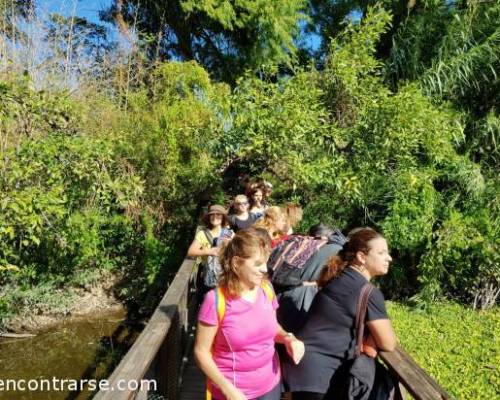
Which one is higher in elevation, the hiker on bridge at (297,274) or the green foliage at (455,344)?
the hiker on bridge at (297,274)

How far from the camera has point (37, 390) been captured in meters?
6.08

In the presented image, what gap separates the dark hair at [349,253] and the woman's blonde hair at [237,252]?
1.30 ft

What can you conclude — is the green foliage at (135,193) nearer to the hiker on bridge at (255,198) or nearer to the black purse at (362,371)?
the hiker on bridge at (255,198)

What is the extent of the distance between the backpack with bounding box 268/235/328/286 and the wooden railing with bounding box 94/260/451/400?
696 millimetres

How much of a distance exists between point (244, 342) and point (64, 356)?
6.21 m

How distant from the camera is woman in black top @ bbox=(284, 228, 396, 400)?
2098mm

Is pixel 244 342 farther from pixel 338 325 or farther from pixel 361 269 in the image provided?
pixel 361 269

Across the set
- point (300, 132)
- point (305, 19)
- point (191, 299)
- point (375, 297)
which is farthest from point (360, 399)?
point (305, 19)

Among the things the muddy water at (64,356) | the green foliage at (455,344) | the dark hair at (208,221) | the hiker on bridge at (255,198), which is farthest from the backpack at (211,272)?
the muddy water at (64,356)

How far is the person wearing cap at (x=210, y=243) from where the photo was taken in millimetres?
3699

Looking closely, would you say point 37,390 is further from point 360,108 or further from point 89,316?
point 360,108

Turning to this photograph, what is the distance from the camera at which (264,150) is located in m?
6.80

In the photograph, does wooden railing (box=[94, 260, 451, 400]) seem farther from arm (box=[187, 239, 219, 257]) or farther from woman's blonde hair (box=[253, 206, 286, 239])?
woman's blonde hair (box=[253, 206, 286, 239])

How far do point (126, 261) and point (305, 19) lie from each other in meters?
8.06
